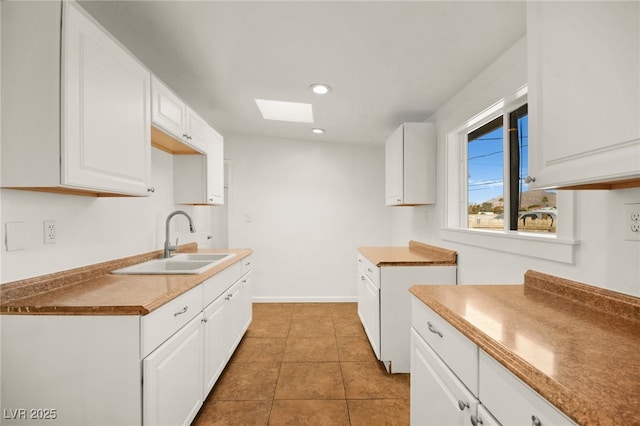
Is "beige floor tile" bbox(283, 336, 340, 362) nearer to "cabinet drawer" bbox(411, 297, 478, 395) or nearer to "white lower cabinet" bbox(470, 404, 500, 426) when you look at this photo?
"cabinet drawer" bbox(411, 297, 478, 395)

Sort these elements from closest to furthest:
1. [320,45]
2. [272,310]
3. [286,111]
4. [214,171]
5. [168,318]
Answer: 1. [168,318]
2. [320,45]
3. [214,171]
4. [286,111]
5. [272,310]

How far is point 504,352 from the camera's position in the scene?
29.5 inches

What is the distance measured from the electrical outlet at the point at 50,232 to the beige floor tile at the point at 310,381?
1.59 m

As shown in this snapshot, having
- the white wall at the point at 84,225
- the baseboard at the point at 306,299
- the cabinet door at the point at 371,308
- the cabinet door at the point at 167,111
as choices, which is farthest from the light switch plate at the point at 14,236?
the baseboard at the point at 306,299

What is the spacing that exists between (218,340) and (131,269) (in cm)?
73

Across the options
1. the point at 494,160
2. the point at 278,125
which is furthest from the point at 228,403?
the point at 278,125

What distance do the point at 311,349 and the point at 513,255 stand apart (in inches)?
72.2

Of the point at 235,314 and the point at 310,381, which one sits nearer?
the point at 310,381

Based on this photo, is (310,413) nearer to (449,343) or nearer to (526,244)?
(449,343)

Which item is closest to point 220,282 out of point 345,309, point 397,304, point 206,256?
point 206,256

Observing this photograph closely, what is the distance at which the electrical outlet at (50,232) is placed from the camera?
4.45ft

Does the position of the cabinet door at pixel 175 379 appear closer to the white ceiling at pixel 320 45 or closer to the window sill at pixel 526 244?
the white ceiling at pixel 320 45

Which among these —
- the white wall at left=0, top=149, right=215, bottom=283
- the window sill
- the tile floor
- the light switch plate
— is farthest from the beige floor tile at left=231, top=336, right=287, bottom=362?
the window sill

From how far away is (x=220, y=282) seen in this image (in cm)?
203
